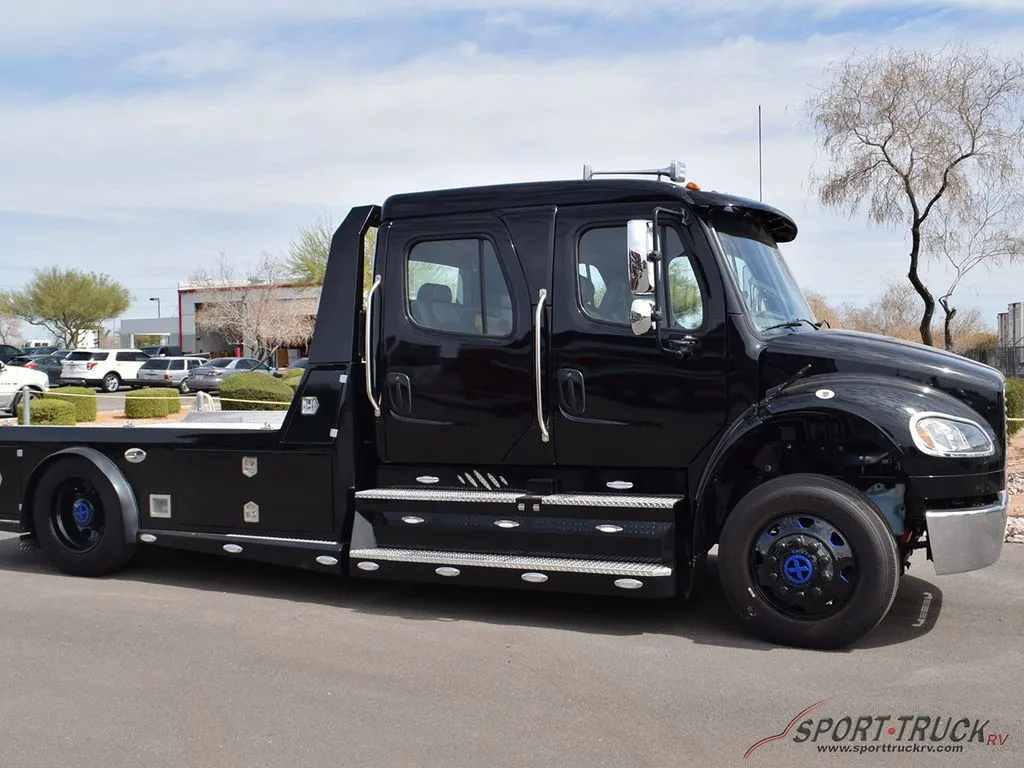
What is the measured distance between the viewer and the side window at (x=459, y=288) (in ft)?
20.7

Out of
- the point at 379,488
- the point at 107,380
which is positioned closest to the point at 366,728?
the point at 379,488

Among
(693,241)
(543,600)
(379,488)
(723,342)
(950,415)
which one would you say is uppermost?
(693,241)

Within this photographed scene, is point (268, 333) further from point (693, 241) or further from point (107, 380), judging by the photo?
point (693, 241)

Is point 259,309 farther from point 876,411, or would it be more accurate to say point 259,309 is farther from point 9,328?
point 876,411

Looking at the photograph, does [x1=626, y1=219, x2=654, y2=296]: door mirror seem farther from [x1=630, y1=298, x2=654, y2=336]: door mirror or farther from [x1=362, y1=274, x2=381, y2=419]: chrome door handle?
[x1=362, y1=274, x2=381, y2=419]: chrome door handle

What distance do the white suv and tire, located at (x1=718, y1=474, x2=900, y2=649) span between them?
38.1 m

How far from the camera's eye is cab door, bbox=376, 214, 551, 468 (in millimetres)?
6203

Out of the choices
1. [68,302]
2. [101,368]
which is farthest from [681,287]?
[68,302]

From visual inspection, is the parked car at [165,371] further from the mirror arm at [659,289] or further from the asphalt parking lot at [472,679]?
the mirror arm at [659,289]

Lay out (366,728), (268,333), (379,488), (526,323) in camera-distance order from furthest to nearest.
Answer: (268,333) < (379,488) < (526,323) < (366,728)

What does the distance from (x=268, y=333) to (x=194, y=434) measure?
46.1 meters

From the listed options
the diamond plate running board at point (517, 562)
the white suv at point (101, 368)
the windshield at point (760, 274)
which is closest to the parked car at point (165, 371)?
the white suv at point (101, 368)

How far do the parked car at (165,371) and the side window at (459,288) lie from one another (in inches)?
1355

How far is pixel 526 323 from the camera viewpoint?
6176mm
